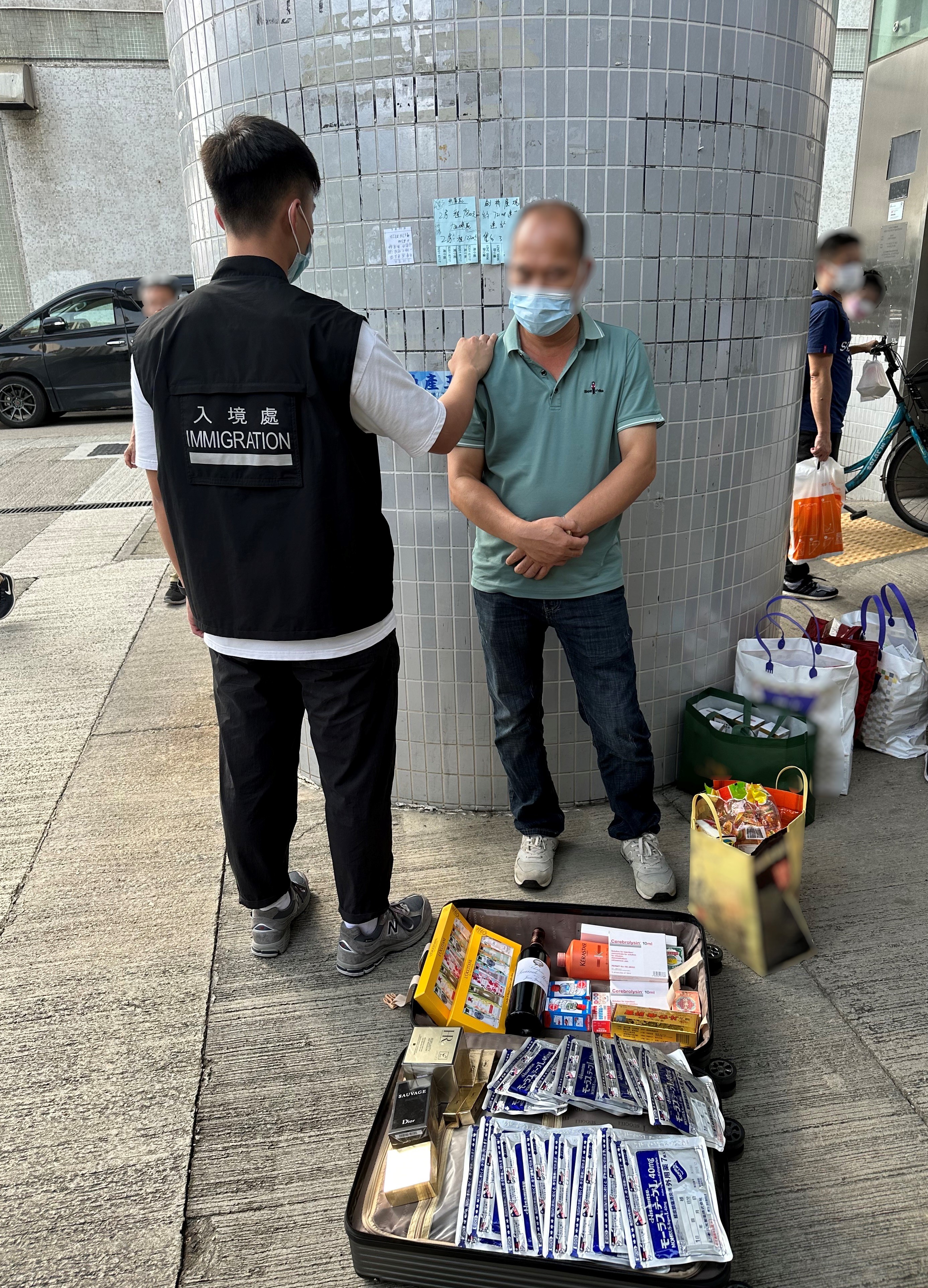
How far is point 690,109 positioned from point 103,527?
19.6 feet

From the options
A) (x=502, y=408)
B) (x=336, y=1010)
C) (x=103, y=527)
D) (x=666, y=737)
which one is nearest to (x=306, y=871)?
(x=336, y=1010)

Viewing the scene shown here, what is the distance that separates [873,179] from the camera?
23.4 feet

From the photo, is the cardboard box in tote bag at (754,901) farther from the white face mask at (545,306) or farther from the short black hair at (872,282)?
the short black hair at (872,282)

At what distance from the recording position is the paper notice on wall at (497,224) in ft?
8.82

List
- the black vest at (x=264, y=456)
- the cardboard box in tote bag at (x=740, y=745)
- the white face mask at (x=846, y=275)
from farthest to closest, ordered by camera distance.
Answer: the white face mask at (x=846, y=275), the cardboard box in tote bag at (x=740, y=745), the black vest at (x=264, y=456)

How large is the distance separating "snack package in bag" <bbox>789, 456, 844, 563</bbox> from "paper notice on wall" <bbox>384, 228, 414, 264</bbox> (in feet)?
8.74

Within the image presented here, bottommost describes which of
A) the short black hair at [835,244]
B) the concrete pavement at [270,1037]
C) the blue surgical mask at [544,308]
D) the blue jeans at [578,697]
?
the concrete pavement at [270,1037]

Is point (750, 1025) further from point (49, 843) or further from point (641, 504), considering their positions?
point (49, 843)

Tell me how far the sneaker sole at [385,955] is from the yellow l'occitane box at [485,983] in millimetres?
241

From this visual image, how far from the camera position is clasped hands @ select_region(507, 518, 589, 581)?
245cm

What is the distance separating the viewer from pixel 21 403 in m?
12.4

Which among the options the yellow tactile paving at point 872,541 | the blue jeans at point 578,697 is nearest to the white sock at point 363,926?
the blue jeans at point 578,697

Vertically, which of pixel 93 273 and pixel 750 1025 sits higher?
pixel 93 273

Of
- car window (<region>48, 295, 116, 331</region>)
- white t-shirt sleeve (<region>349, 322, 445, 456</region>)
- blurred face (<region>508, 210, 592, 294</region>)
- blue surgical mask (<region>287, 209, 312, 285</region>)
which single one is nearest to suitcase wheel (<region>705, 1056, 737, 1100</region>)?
white t-shirt sleeve (<region>349, 322, 445, 456</region>)
